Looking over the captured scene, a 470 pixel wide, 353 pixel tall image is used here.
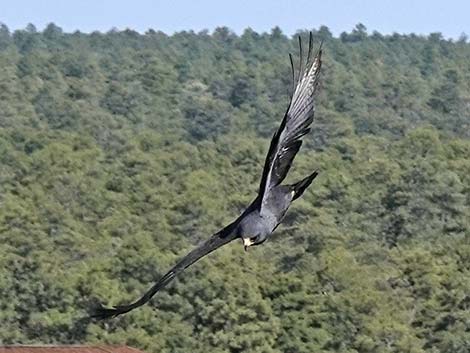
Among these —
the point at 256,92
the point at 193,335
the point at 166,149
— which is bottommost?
the point at 193,335

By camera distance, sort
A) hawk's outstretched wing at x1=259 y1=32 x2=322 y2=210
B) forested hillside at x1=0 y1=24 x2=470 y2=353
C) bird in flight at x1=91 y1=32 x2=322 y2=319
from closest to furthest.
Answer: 1. bird in flight at x1=91 y1=32 x2=322 y2=319
2. hawk's outstretched wing at x1=259 y1=32 x2=322 y2=210
3. forested hillside at x1=0 y1=24 x2=470 y2=353

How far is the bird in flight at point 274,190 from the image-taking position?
33.7 ft

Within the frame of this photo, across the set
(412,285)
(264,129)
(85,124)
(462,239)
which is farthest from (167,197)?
(264,129)

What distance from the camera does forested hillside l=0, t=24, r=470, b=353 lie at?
2280 inches

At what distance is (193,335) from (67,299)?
4514 mm

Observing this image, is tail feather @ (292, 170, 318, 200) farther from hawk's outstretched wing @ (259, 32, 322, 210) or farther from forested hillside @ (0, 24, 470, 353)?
forested hillside @ (0, 24, 470, 353)

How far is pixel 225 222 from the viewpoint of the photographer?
85.2 metres

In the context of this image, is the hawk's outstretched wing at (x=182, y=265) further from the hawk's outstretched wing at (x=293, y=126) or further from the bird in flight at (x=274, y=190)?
the hawk's outstretched wing at (x=293, y=126)

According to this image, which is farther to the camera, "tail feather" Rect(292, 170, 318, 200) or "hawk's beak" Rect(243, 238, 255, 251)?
"tail feather" Rect(292, 170, 318, 200)

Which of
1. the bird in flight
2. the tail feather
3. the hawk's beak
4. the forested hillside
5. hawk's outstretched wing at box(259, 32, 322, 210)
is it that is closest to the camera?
the hawk's beak

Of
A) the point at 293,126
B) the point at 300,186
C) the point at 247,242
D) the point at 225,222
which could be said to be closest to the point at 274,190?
the point at 300,186

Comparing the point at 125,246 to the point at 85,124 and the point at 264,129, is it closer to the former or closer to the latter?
the point at 85,124

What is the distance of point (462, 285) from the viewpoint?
63281mm

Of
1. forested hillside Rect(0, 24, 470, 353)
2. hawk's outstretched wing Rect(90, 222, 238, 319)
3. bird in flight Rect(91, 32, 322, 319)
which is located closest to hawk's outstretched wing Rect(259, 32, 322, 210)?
bird in flight Rect(91, 32, 322, 319)
